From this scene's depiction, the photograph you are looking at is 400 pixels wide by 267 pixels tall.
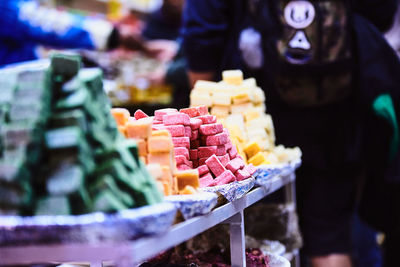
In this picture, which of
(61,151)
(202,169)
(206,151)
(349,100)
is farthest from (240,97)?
(61,151)

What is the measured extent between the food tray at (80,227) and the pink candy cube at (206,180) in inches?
18.5

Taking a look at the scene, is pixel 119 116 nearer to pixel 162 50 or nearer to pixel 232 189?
pixel 232 189

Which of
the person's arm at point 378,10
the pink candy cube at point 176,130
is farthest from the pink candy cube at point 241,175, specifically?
the person's arm at point 378,10

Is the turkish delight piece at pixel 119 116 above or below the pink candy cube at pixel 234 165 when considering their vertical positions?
above

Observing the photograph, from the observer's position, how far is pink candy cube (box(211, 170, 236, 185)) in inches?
60.8

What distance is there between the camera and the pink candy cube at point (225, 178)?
1.54 m

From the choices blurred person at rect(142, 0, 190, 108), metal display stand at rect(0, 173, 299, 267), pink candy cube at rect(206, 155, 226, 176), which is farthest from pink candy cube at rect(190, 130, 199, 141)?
blurred person at rect(142, 0, 190, 108)

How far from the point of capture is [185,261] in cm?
190

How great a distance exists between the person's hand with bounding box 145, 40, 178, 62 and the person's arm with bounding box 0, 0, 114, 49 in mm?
909

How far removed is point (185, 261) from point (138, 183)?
2.71 feet

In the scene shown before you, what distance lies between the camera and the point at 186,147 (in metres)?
1.62

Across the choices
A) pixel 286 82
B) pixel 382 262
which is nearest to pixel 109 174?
pixel 286 82

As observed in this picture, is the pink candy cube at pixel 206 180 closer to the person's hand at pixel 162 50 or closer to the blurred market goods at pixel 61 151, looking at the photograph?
the blurred market goods at pixel 61 151

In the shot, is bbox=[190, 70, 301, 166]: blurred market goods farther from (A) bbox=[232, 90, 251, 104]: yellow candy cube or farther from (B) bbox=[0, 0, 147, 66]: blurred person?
(B) bbox=[0, 0, 147, 66]: blurred person
